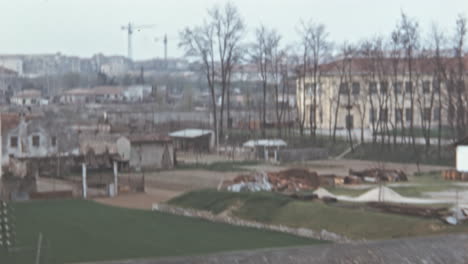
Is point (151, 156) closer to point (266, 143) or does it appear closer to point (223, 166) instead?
point (223, 166)

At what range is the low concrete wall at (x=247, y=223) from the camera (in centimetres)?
2169

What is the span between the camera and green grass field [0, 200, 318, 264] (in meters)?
19.8

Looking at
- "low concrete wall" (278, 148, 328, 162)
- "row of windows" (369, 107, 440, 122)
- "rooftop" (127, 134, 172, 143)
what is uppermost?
"row of windows" (369, 107, 440, 122)

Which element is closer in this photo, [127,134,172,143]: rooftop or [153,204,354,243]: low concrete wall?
[153,204,354,243]: low concrete wall

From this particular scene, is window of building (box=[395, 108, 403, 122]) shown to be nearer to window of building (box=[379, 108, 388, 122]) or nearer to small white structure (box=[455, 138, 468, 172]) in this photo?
window of building (box=[379, 108, 388, 122])

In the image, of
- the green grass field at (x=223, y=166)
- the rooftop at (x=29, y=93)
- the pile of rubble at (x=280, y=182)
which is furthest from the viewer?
the rooftop at (x=29, y=93)

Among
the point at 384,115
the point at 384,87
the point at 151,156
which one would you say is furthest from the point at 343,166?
the point at 384,87

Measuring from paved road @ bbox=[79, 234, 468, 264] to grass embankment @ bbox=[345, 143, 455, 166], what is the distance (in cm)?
3918

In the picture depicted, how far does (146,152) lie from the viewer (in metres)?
47.8

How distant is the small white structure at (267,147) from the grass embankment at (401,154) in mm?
4410

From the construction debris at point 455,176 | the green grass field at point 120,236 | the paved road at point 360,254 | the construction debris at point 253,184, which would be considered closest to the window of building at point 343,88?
the construction debris at point 455,176

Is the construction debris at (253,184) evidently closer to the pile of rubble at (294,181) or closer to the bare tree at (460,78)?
the pile of rubble at (294,181)

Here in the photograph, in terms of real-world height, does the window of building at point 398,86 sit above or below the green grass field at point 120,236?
above

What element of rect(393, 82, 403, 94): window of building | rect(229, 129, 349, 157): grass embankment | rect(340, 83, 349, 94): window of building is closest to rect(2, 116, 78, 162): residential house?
rect(229, 129, 349, 157): grass embankment
